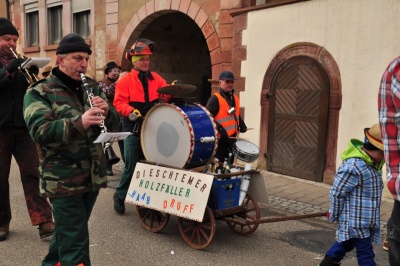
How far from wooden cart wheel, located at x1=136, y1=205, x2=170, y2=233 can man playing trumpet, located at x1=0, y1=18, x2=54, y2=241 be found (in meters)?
0.87

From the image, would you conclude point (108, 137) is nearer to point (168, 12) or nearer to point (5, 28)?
point (5, 28)

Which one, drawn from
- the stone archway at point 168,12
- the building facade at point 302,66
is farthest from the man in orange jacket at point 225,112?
the stone archway at point 168,12

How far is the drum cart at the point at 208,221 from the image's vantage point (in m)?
3.73

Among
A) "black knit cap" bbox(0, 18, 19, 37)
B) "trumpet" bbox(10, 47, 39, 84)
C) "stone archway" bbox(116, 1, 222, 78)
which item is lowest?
"trumpet" bbox(10, 47, 39, 84)

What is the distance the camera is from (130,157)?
4.55 metres

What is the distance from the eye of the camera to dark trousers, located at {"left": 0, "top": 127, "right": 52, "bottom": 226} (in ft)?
12.6

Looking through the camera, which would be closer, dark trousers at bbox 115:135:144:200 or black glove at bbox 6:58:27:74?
black glove at bbox 6:58:27:74

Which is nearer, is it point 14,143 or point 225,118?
point 14,143

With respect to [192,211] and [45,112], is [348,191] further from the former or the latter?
[45,112]

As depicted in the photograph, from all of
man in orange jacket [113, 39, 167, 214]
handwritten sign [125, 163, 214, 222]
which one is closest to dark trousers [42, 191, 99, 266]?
handwritten sign [125, 163, 214, 222]

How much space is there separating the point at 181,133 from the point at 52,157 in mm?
1502

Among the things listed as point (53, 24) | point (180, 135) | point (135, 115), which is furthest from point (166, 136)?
point (53, 24)

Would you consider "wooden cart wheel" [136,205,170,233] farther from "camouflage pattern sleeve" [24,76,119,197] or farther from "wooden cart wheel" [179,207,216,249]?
"camouflage pattern sleeve" [24,76,119,197]

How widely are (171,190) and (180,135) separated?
0.51 metres
